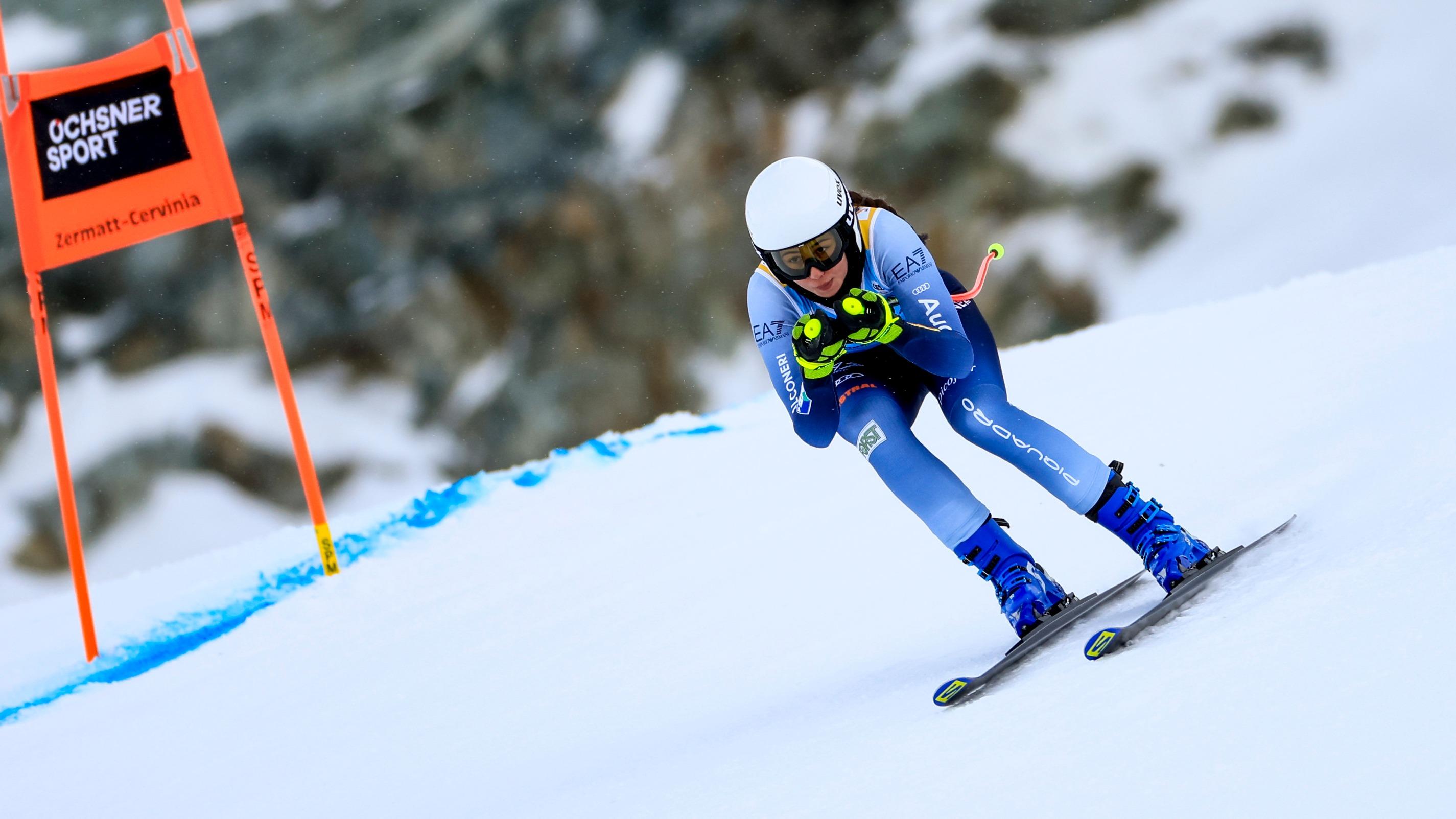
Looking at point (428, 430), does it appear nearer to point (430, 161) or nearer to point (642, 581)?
point (430, 161)

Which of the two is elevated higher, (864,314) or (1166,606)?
(864,314)

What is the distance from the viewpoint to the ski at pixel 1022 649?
79.5 inches

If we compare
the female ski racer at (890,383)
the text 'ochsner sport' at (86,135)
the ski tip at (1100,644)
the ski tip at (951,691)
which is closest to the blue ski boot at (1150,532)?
the female ski racer at (890,383)

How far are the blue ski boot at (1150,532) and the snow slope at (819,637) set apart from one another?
0.10 metres

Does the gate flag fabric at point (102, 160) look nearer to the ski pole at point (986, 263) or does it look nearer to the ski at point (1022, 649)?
the ski pole at point (986, 263)

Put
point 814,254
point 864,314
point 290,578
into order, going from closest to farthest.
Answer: point 864,314 → point 814,254 → point 290,578

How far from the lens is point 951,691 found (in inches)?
79.7

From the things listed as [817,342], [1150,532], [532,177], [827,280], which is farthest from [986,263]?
[532,177]

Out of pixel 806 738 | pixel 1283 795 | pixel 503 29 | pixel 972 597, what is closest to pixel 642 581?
pixel 972 597

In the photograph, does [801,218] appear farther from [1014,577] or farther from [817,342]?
[1014,577]

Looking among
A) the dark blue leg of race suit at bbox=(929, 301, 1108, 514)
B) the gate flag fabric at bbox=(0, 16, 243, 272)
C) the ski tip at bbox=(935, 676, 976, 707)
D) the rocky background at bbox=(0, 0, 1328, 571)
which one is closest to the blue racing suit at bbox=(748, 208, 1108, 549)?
the dark blue leg of race suit at bbox=(929, 301, 1108, 514)

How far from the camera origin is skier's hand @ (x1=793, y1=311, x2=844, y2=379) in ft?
7.57

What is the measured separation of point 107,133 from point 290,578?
86.6 inches

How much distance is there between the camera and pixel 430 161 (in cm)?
1423
